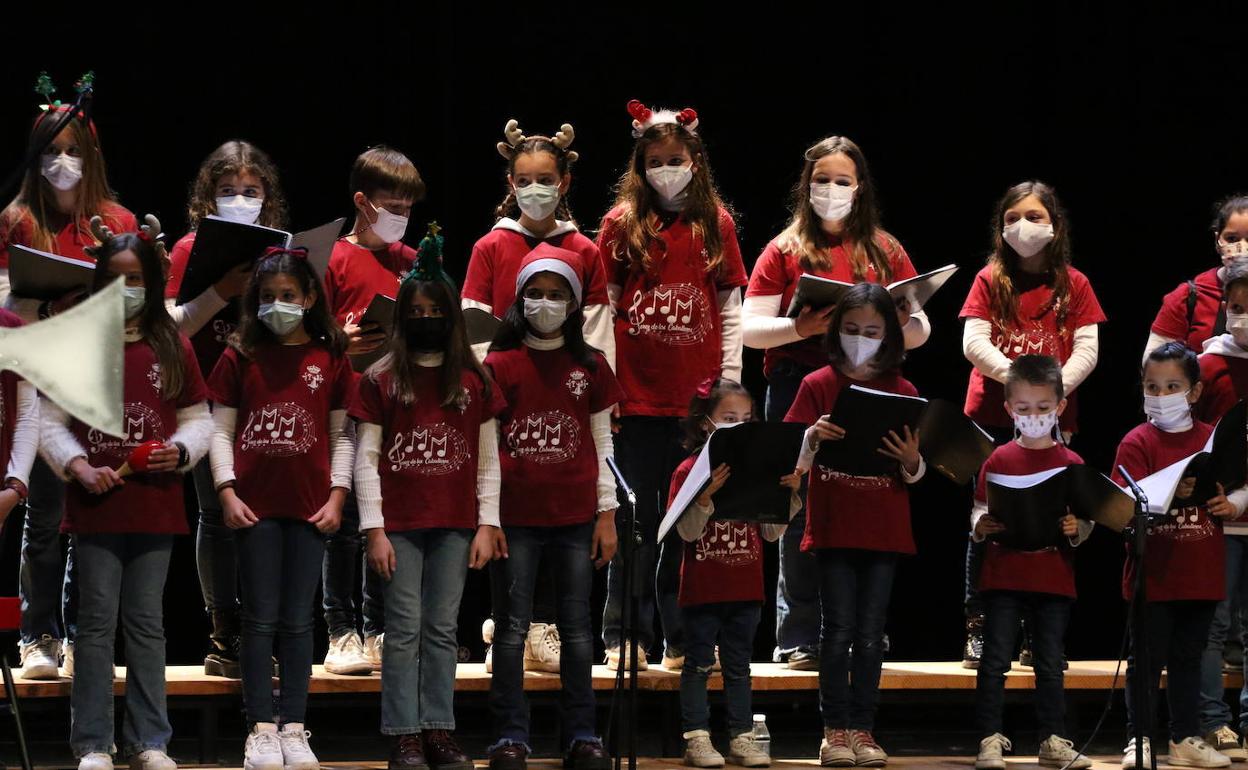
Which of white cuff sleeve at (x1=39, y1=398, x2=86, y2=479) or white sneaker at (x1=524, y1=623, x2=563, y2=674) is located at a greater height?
white cuff sleeve at (x1=39, y1=398, x2=86, y2=479)

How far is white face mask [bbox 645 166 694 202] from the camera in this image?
13.6 feet

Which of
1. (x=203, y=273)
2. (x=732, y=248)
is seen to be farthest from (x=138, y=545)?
(x=732, y=248)

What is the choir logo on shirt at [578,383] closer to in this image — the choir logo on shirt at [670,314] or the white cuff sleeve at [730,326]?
the choir logo on shirt at [670,314]

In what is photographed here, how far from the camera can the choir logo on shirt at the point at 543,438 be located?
143 inches

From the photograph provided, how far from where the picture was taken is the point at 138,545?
334 cm

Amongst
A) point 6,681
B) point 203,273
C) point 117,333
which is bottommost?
point 6,681

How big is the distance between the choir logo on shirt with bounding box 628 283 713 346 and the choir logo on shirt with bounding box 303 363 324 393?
97cm

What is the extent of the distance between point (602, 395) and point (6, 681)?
1.51 meters

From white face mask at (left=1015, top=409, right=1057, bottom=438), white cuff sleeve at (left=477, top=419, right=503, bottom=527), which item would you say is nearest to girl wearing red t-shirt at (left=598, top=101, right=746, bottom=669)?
white cuff sleeve at (left=477, top=419, right=503, bottom=527)

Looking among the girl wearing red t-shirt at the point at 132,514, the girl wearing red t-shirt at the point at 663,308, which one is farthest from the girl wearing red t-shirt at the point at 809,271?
the girl wearing red t-shirt at the point at 132,514

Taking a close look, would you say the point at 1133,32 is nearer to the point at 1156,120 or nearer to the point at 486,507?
the point at 1156,120

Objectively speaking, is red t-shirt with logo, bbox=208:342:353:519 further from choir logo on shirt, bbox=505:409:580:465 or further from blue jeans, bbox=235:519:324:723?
choir logo on shirt, bbox=505:409:580:465

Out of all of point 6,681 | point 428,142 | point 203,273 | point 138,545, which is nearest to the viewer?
point 6,681

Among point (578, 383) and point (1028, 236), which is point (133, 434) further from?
point (1028, 236)
